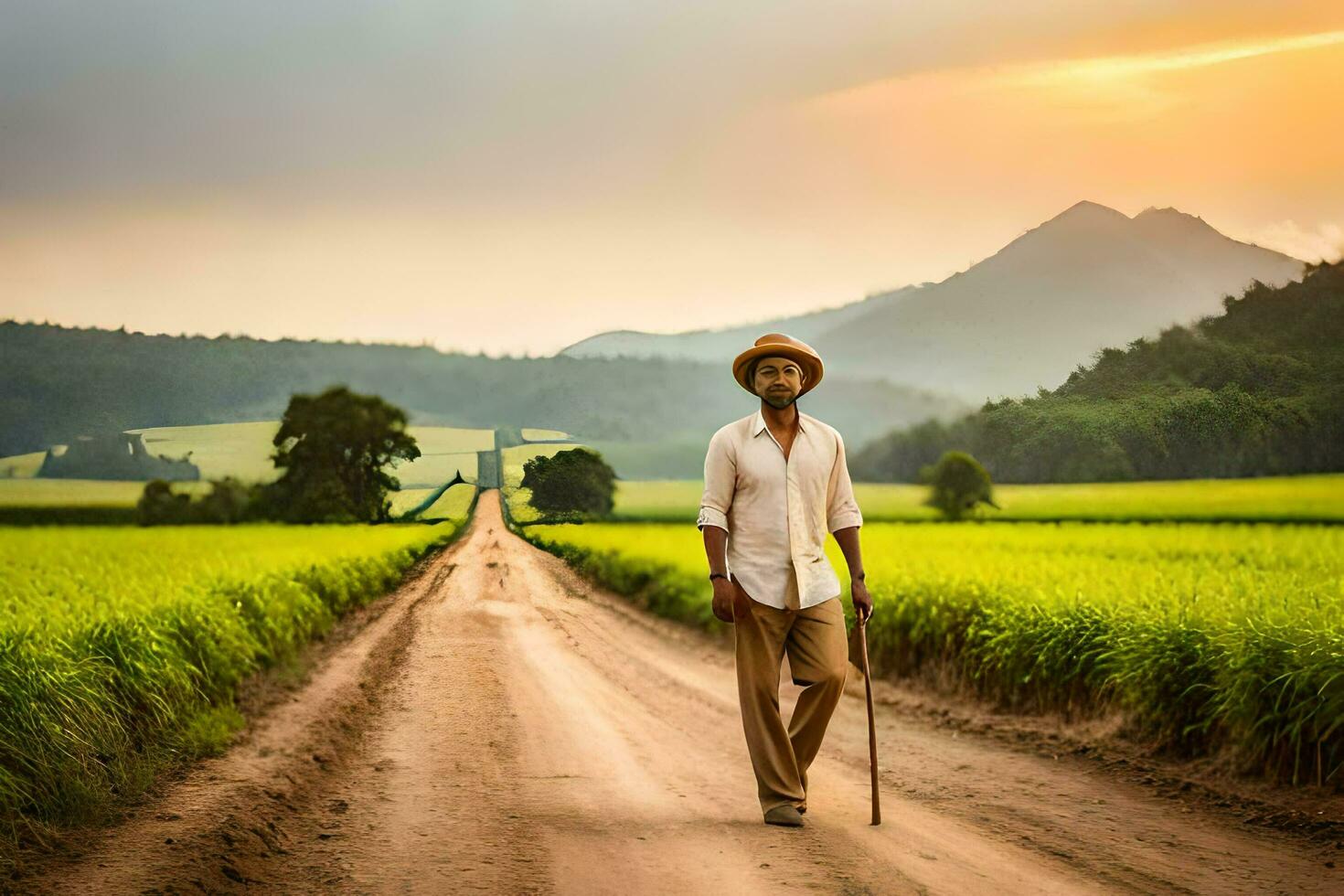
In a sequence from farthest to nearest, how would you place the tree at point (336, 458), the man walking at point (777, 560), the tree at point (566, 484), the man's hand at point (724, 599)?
the tree at point (566, 484)
the tree at point (336, 458)
the man walking at point (777, 560)
the man's hand at point (724, 599)

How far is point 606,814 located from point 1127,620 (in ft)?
10.7

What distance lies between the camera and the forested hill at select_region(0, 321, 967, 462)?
10211mm

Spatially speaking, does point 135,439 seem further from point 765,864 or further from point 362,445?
point 765,864

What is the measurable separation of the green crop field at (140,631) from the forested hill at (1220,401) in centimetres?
571

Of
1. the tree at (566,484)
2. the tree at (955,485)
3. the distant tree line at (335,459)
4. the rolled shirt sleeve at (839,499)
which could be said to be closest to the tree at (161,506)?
the distant tree line at (335,459)

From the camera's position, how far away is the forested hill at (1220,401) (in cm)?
1116

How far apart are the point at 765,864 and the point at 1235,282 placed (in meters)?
9.84

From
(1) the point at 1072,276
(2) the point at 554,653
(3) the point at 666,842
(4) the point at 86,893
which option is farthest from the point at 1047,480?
(4) the point at 86,893

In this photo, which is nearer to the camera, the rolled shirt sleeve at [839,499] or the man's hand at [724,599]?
the man's hand at [724,599]

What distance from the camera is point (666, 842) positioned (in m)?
4.79

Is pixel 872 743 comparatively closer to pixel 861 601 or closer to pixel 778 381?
pixel 861 601

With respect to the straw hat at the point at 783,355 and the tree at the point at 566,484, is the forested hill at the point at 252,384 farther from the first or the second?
the straw hat at the point at 783,355

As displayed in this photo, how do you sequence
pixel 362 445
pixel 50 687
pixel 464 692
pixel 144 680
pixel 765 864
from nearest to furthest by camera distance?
pixel 765 864
pixel 50 687
pixel 144 680
pixel 464 692
pixel 362 445

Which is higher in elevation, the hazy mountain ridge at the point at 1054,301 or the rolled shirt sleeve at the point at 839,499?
the hazy mountain ridge at the point at 1054,301
